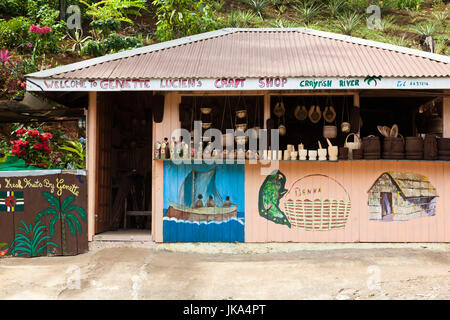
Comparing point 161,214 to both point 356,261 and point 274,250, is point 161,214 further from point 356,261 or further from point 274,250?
point 356,261

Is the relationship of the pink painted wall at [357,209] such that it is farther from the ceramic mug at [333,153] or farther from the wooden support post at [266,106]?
the wooden support post at [266,106]

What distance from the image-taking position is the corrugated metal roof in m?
6.48

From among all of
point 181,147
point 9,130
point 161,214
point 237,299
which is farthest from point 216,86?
point 9,130

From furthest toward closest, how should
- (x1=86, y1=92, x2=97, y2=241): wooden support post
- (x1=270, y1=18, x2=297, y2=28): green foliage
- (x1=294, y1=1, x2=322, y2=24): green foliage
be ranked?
(x1=294, y1=1, x2=322, y2=24): green foliage → (x1=270, y1=18, x2=297, y2=28): green foliage → (x1=86, y1=92, x2=97, y2=241): wooden support post

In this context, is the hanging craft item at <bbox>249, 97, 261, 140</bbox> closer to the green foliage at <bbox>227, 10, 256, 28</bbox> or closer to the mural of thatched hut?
the mural of thatched hut

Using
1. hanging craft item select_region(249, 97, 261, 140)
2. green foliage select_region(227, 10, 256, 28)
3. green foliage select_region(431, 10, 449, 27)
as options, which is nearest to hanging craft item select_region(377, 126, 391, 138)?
hanging craft item select_region(249, 97, 261, 140)

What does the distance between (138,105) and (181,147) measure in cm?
281

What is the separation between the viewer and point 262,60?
7.20 m

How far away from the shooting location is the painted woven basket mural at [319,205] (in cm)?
686

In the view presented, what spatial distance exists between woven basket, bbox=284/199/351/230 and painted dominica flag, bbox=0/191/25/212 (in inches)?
177

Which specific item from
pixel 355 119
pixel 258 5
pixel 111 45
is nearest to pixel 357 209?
pixel 355 119

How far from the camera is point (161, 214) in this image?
698 cm

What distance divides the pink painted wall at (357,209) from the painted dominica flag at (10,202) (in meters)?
3.73

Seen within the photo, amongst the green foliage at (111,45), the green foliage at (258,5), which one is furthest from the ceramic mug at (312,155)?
the green foliage at (258,5)
